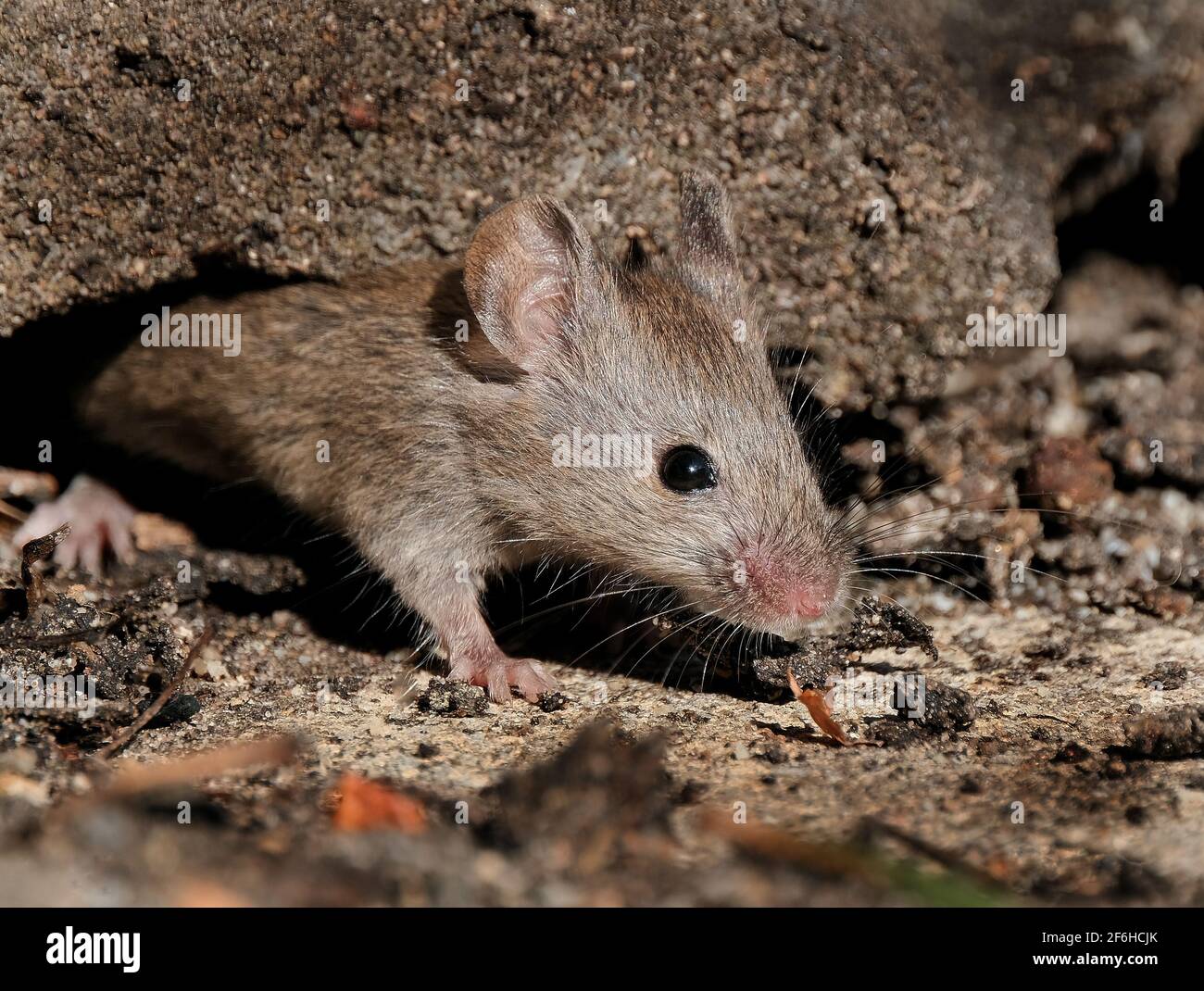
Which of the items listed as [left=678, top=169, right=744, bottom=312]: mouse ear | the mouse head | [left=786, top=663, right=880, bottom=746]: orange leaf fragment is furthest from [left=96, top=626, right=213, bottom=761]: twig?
[left=678, top=169, right=744, bottom=312]: mouse ear

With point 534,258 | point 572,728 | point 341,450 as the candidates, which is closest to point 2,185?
point 341,450

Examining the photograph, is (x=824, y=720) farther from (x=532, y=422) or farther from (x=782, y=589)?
(x=532, y=422)

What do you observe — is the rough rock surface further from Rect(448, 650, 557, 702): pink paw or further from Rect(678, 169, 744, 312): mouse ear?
Rect(448, 650, 557, 702): pink paw

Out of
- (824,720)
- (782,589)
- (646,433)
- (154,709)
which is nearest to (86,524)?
(154,709)

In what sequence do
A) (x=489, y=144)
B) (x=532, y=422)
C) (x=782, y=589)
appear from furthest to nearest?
(x=489, y=144) → (x=532, y=422) → (x=782, y=589)

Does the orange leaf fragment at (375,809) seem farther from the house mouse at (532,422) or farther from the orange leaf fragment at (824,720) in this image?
the orange leaf fragment at (824,720)

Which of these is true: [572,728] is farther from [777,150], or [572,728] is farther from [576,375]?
[777,150]
